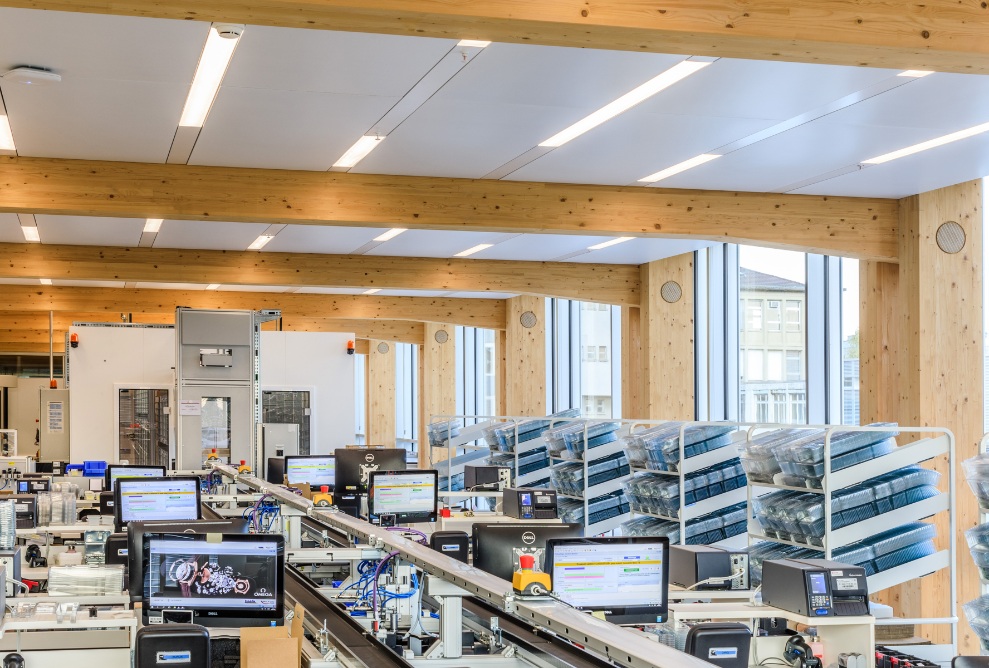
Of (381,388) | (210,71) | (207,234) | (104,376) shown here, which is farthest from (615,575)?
(381,388)

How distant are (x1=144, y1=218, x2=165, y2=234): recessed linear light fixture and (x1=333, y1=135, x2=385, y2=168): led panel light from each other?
9.82 ft

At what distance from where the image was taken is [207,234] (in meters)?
10.8

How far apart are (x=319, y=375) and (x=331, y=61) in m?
9.22

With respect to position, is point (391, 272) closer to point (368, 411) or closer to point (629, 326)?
point (629, 326)

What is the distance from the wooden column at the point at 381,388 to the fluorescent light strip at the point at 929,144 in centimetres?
1765

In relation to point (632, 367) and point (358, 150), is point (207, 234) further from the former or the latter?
point (632, 367)

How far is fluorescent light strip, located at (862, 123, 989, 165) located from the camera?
659 centimetres

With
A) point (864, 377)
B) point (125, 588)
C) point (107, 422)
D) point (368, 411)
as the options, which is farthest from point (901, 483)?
point (368, 411)

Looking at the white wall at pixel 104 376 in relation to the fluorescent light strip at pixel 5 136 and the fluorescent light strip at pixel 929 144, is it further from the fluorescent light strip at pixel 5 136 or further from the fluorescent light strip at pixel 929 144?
the fluorescent light strip at pixel 929 144

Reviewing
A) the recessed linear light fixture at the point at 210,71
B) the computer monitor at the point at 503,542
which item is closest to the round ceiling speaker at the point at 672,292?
the computer monitor at the point at 503,542

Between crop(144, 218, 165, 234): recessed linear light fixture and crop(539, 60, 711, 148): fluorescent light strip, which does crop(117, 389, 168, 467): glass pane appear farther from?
crop(539, 60, 711, 148): fluorescent light strip

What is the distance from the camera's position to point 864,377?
8719 millimetres

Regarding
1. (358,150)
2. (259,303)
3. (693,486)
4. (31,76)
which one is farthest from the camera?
(259,303)

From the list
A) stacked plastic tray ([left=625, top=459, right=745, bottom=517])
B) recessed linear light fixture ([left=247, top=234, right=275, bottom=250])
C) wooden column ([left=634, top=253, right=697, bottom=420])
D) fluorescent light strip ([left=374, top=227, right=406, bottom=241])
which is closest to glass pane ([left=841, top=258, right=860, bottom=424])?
stacked plastic tray ([left=625, top=459, right=745, bottom=517])
